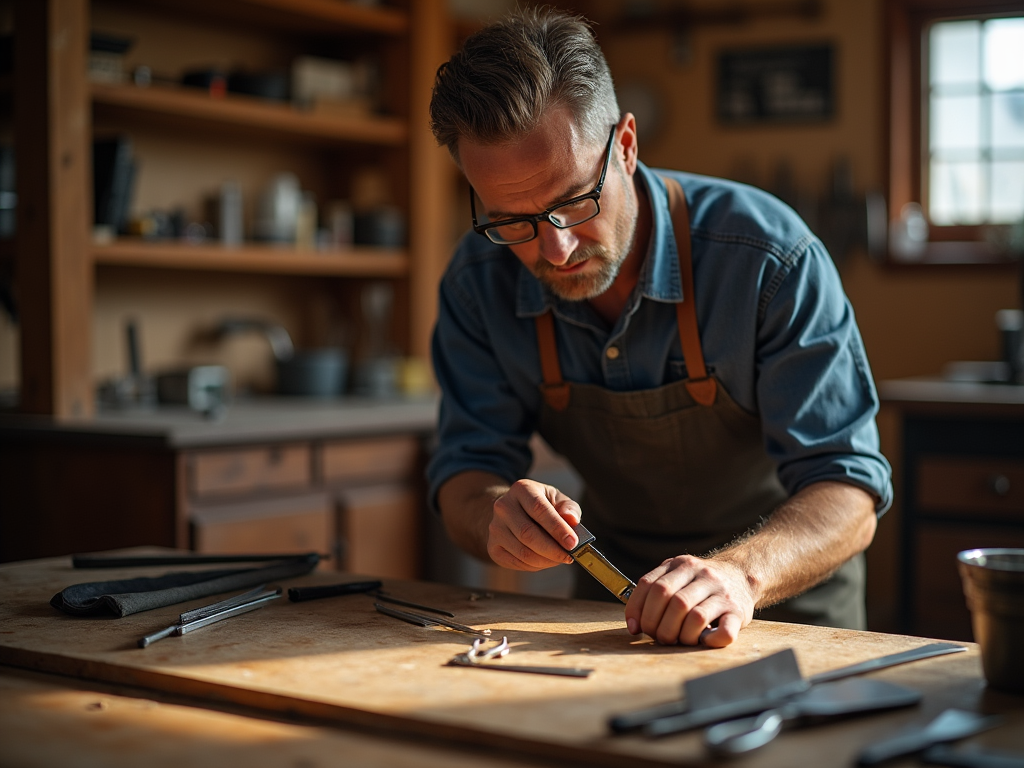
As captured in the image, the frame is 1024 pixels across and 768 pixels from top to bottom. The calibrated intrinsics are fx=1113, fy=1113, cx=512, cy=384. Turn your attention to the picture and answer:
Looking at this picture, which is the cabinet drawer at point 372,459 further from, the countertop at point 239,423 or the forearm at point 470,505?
the forearm at point 470,505

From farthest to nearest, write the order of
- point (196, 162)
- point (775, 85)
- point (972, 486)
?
point (775, 85) → point (196, 162) → point (972, 486)

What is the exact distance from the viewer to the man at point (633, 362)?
1474mm

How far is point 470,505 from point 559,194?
48 cm

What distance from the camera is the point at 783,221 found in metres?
1.70

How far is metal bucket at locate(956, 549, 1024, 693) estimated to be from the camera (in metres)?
1.01

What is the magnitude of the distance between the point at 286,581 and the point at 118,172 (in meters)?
1.86

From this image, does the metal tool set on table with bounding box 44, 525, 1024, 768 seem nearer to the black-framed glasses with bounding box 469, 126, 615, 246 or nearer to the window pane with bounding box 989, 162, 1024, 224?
the black-framed glasses with bounding box 469, 126, 615, 246

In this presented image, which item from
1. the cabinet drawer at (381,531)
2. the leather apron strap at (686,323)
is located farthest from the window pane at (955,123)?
the leather apron strap at (686,323)

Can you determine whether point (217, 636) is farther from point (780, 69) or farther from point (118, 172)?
point (780, 69)

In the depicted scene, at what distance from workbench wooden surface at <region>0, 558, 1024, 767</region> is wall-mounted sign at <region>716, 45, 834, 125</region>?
11.2 ft

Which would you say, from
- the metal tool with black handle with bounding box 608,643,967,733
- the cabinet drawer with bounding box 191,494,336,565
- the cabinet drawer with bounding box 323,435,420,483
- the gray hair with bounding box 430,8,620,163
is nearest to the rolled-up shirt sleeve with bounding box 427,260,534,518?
the gray hair with bounding box 430,8,620,163

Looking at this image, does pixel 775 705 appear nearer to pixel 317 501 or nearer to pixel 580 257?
pixel 580 257

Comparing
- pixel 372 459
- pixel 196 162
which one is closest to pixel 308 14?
pixel 196 162

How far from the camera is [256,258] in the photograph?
3385 millimetres
